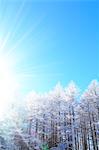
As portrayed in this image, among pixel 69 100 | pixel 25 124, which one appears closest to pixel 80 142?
pixel 69 100

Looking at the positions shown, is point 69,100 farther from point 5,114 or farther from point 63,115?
point 5,114

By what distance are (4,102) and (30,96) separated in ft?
16.8

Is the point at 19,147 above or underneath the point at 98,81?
underneath

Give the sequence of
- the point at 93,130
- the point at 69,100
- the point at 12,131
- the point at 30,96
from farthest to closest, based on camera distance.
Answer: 1. the point at 30,96
2. the point at 69,100
3. the point at 93,130
4. the point at 12,131

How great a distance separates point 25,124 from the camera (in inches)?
1044

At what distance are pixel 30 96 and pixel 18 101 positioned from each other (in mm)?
2634

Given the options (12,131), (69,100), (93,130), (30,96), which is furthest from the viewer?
(30,96)

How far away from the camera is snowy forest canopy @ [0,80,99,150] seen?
80.3 ft

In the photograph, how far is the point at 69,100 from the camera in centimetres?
2666

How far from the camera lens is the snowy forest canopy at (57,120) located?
24469 mm

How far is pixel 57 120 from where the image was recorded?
89.1 ft

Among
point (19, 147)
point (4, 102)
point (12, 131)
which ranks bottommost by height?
point (19, 147)

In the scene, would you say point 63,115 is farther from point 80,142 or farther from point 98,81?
point 98,81

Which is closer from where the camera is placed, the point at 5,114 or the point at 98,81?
the point at 5,114
